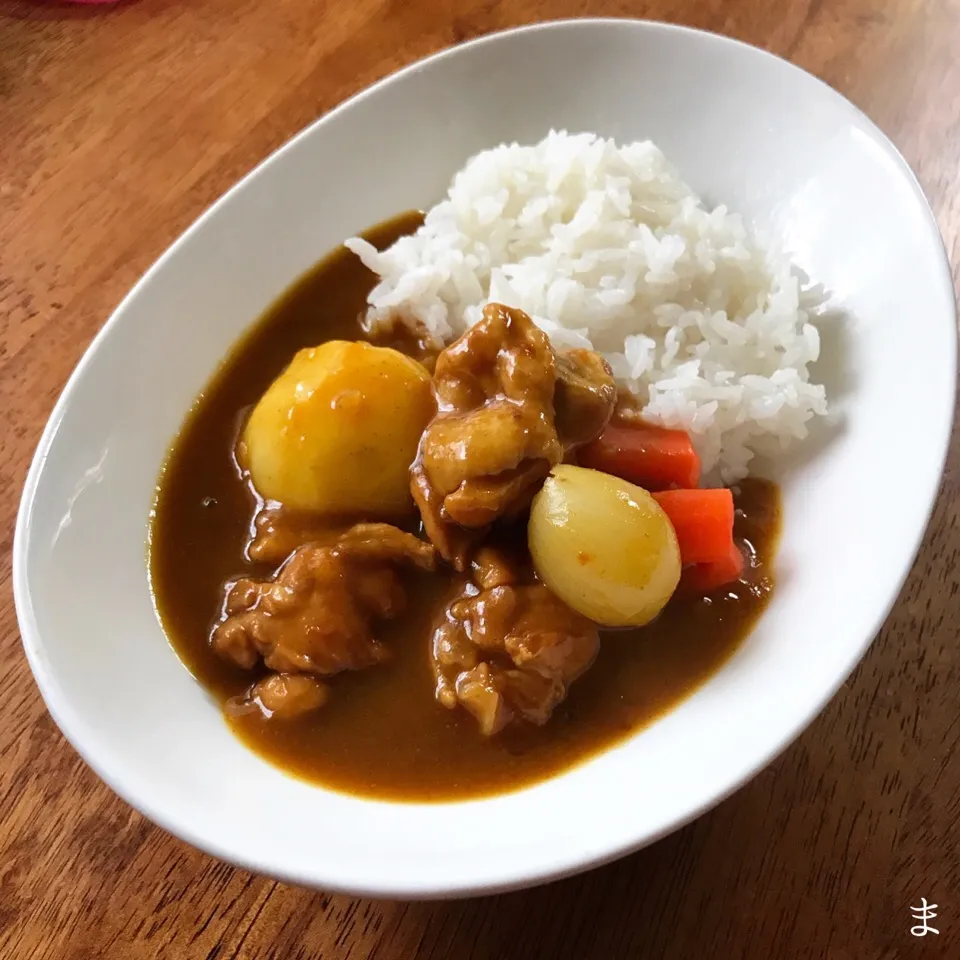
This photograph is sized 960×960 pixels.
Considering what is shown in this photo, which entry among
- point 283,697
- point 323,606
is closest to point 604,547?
point 323,606

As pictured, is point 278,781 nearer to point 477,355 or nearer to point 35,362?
point 477,355

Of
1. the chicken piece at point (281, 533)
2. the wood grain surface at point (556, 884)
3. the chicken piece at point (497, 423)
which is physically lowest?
the wood grain surface at point (556, 884)

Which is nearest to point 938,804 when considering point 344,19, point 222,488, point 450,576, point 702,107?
point 450,576

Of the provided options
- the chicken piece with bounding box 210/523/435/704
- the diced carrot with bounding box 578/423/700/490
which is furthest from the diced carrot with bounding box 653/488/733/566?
the chicken piece with bounding box 210/523/435/704

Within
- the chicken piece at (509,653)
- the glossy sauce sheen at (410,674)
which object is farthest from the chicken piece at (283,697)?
the chicken piece at (509,653)

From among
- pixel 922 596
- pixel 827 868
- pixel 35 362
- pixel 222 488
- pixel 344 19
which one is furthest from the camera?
pixel 344 19

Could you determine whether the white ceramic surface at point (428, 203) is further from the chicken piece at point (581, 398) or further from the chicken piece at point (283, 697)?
the chicken piece at point (581, 398)

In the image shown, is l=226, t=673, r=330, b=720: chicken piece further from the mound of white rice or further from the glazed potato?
the mound of white rice
